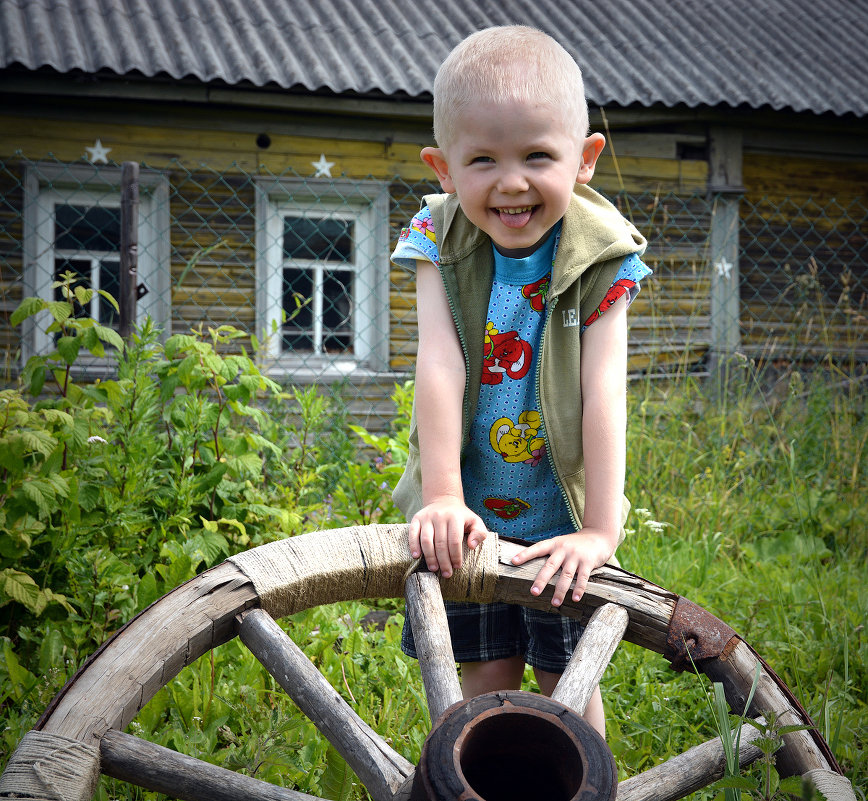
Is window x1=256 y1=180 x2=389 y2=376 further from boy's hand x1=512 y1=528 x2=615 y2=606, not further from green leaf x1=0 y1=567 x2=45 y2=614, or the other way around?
boy's hand x1=512 y1=528 x2=615 y2=606

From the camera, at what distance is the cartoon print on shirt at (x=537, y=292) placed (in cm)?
143

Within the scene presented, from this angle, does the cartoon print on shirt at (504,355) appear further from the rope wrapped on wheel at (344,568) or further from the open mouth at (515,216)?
the rope wrapped on wheel at (344,568)

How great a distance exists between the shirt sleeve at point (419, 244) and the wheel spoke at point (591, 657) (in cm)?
67

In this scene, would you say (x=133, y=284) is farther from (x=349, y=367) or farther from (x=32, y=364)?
(x=349, y=367)

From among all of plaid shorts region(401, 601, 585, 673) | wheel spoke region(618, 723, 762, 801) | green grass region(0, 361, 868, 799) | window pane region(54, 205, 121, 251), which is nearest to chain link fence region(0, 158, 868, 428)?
window pane region(54, 205, 121, 251)

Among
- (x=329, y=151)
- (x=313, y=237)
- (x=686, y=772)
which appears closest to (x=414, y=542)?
(x=686, y=772)

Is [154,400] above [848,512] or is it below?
above

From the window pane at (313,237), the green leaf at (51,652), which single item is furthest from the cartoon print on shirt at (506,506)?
the window pane at (313,237)

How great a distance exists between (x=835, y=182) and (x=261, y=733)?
29.4 ft

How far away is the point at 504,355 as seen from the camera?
1.45 meters

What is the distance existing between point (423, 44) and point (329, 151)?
1336 millimetres

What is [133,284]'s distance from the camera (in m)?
3.81

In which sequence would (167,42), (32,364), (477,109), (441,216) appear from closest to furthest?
(477,109) < (441,216) < (32,364) < (167,42)

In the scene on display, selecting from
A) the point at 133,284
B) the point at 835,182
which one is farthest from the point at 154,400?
the point at 835,182
